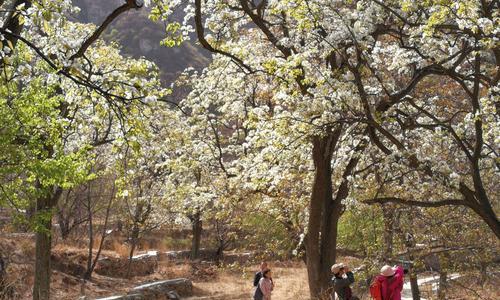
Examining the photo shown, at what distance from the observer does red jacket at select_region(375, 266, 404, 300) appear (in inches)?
349

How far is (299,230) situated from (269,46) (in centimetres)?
553

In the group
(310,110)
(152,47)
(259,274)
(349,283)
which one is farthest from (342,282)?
(152,47)

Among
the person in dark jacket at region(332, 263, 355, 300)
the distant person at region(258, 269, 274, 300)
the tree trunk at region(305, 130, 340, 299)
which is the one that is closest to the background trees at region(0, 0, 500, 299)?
the tree trunk at region(305, 130, 340, 299)

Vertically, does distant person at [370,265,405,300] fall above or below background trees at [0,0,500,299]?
below

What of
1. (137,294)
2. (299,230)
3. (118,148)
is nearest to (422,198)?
(299,230)

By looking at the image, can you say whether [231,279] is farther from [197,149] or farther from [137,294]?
[197,149]

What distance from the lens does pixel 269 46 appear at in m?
15.7

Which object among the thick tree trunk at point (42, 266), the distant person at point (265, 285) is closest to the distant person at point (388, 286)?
the distant person at point (265, 285)

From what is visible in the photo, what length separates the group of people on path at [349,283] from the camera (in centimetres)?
891

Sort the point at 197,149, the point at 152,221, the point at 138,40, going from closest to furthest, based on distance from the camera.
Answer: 1. the point at 197,149
2. the point at 152,221
3. the point at 138,40

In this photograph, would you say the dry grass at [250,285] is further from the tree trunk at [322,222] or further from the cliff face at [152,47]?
the cliff face at [152,47]

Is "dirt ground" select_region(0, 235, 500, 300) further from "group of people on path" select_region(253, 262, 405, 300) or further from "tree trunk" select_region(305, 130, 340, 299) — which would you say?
"group of people on path" select_region(253, 262, 405, 300)

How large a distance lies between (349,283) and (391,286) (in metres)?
1.37

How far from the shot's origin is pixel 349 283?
1014 centimetres
